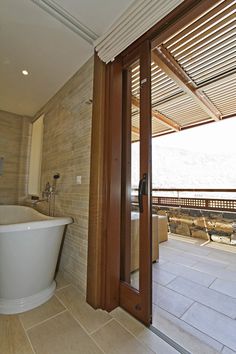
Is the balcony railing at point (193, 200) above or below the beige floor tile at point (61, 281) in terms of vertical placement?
above

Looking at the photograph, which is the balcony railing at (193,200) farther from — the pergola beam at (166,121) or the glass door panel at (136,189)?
the glass door panel at (136,189)

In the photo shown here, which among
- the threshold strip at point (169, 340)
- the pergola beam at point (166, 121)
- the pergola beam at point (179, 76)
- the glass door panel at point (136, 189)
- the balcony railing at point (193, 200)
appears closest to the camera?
the threshold strip at point (169, 340)

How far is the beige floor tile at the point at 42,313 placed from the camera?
136cm

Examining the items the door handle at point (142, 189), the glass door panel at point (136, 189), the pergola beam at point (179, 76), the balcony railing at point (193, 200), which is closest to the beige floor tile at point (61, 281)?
the glass door panel at point (136, 189)

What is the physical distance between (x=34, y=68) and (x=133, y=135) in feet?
5.28

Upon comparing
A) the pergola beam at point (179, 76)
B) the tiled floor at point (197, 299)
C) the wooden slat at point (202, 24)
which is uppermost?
the wooden slat at point (202, 24)

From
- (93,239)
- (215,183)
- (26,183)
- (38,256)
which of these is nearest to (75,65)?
(93,239)

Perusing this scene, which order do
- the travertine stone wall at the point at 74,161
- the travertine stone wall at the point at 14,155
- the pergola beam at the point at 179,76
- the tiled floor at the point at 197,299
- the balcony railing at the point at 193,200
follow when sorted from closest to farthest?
the tiled floor at the point at 197,299, the travertine stone wall at the point at 74,161, the pergola beam at the point at 179,76, the travertine stone wall at the point at 14,155, the balcony railing at the point at 193,200

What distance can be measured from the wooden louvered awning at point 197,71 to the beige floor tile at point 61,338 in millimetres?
1562

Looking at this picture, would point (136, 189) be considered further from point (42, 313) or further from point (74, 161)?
point (42, 313)

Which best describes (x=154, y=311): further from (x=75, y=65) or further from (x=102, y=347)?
(x=75, y=65)

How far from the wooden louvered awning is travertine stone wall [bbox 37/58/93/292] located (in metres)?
0.59

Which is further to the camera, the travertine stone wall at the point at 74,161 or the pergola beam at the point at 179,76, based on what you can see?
the pergola beam at the point at 179,76

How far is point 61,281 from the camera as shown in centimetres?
197
